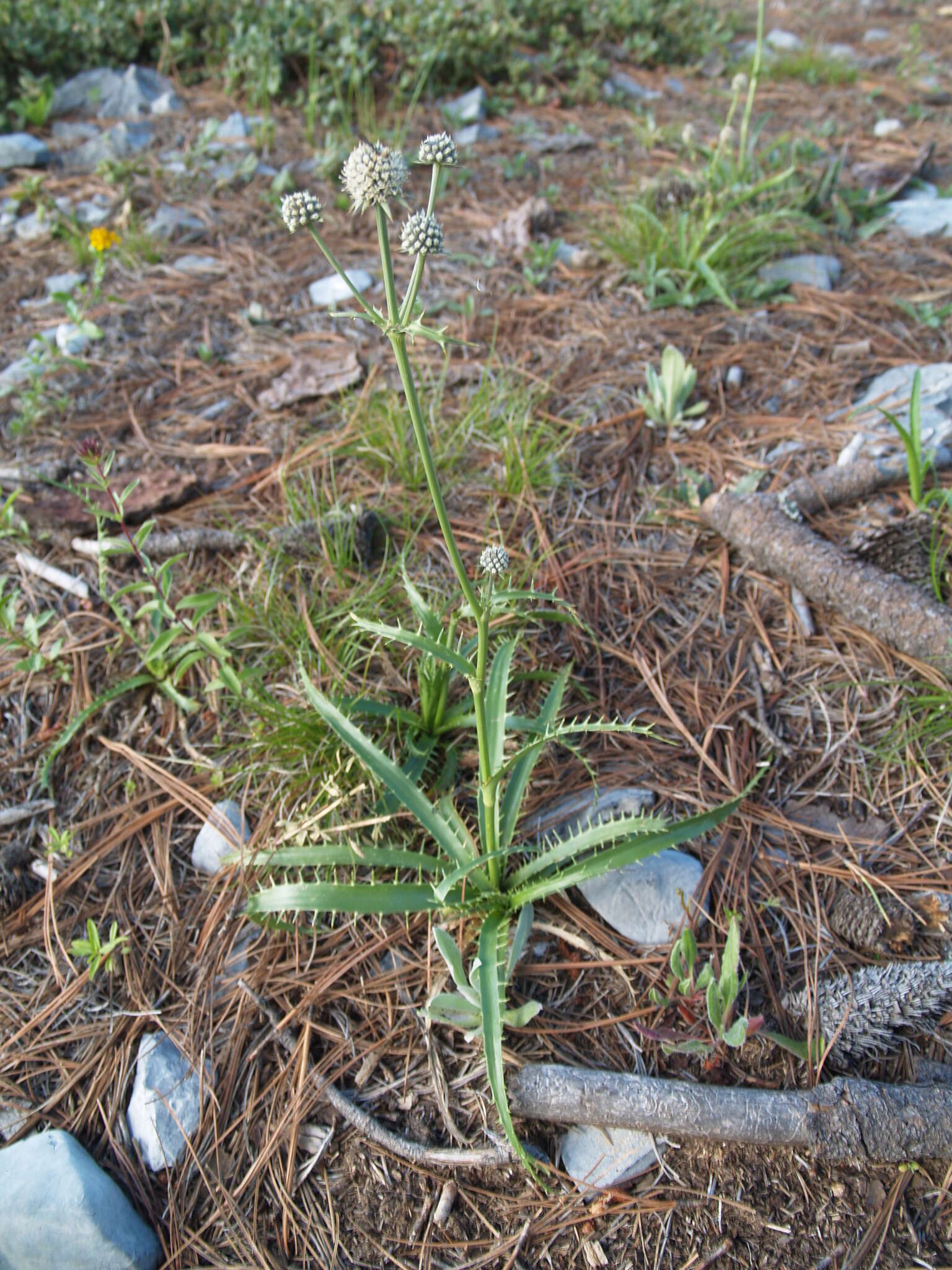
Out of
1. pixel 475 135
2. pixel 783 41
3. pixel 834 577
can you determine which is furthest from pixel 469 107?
pixel 834 577

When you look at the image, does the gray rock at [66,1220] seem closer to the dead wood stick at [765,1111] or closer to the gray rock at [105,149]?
the dead wood stick at [765,1111]

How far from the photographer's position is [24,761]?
2207mm

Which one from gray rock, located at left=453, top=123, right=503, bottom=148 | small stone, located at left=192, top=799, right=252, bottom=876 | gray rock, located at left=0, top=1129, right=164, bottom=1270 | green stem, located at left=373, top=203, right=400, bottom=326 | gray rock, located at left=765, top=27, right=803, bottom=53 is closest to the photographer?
green stem, located at left=373, top=203, right=400, bottom=326

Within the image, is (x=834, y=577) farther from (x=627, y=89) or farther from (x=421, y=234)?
(x=627, y=89)

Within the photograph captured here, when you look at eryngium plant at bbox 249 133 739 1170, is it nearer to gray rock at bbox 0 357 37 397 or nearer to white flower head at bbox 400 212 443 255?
white flower head at bbox 400 212 443 255

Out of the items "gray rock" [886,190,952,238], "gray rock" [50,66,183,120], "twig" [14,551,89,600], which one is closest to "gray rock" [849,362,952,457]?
"gray rock" [886,190,952,238]

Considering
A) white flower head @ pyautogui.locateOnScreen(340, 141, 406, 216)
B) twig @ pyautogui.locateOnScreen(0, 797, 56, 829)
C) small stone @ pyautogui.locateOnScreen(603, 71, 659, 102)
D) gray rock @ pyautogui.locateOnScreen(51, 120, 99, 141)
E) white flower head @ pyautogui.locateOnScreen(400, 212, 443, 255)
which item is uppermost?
white flower head @ pyautogui.locateOnScreen(340, 141, 406, 216)

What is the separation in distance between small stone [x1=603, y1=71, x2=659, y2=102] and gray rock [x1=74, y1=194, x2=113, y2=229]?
3.16 metres

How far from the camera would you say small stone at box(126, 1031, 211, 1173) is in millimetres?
1651

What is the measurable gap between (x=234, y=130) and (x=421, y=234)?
4.11m

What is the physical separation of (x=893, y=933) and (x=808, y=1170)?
0.53m

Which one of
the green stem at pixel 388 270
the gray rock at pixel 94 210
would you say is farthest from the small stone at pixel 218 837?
the gray rock at pixel 94 210

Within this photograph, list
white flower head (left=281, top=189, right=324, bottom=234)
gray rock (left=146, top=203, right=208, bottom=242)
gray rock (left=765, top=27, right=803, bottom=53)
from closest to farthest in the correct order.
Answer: white flower head (left=281, top=189, right=324, bottom=234), gray rock (left=146, top=203, right=208, bottom=242), gray rock (left=765, top=27, right=803, bottom=53)

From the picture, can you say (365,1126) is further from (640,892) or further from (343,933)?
(640,892)
